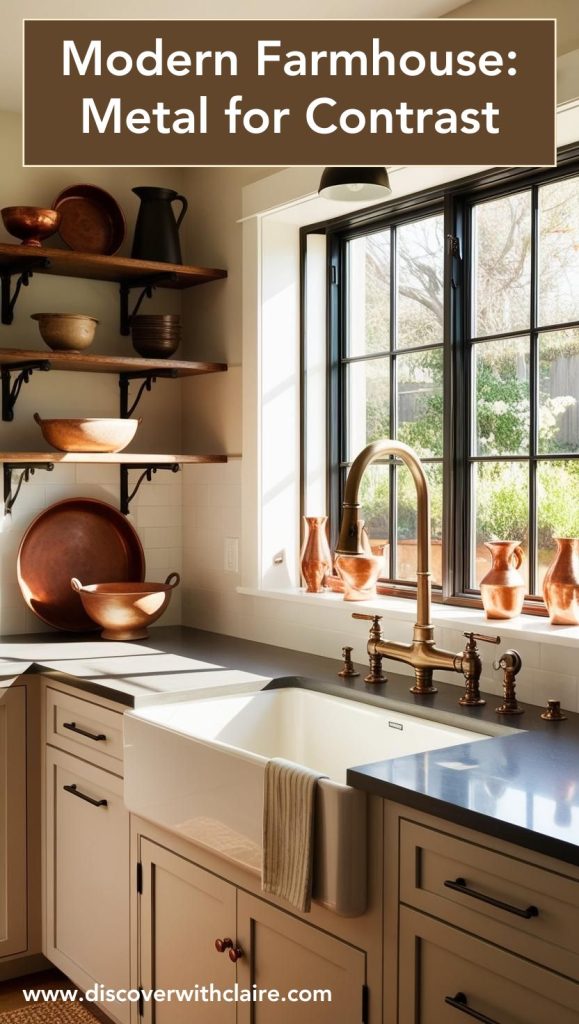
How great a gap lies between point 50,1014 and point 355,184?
2.34 metres

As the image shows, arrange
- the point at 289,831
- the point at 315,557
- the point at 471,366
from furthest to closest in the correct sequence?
the point at 315,557, the point at 471,366, the point at 289,831

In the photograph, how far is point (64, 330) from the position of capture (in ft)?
10.8

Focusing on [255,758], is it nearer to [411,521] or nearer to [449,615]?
[449,615]

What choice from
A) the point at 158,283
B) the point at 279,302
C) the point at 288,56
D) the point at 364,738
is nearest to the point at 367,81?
the point at 288,56

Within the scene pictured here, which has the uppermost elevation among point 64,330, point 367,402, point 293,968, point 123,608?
point 64,330

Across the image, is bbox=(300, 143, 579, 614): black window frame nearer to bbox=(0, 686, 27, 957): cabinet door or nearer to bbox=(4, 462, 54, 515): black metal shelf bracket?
bbox=(0, 686, 27, 957): cabinet door

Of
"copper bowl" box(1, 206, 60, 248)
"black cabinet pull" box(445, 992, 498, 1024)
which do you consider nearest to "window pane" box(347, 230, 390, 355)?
"copper bowl" box(1, 206, 60, 248)

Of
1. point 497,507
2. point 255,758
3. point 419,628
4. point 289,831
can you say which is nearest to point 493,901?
point 289,831

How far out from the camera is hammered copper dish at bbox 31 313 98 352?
10.8 feet

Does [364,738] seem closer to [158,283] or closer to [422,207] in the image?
[422,207]

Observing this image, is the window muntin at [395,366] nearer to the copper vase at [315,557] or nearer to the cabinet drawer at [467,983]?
the copper vase at [315,557]

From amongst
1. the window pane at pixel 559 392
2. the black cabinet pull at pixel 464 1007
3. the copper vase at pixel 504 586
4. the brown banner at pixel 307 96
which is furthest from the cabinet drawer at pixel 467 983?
the brown banner at pixel 307 96

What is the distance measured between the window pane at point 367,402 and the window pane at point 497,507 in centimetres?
46

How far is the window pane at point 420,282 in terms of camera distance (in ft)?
9.94
